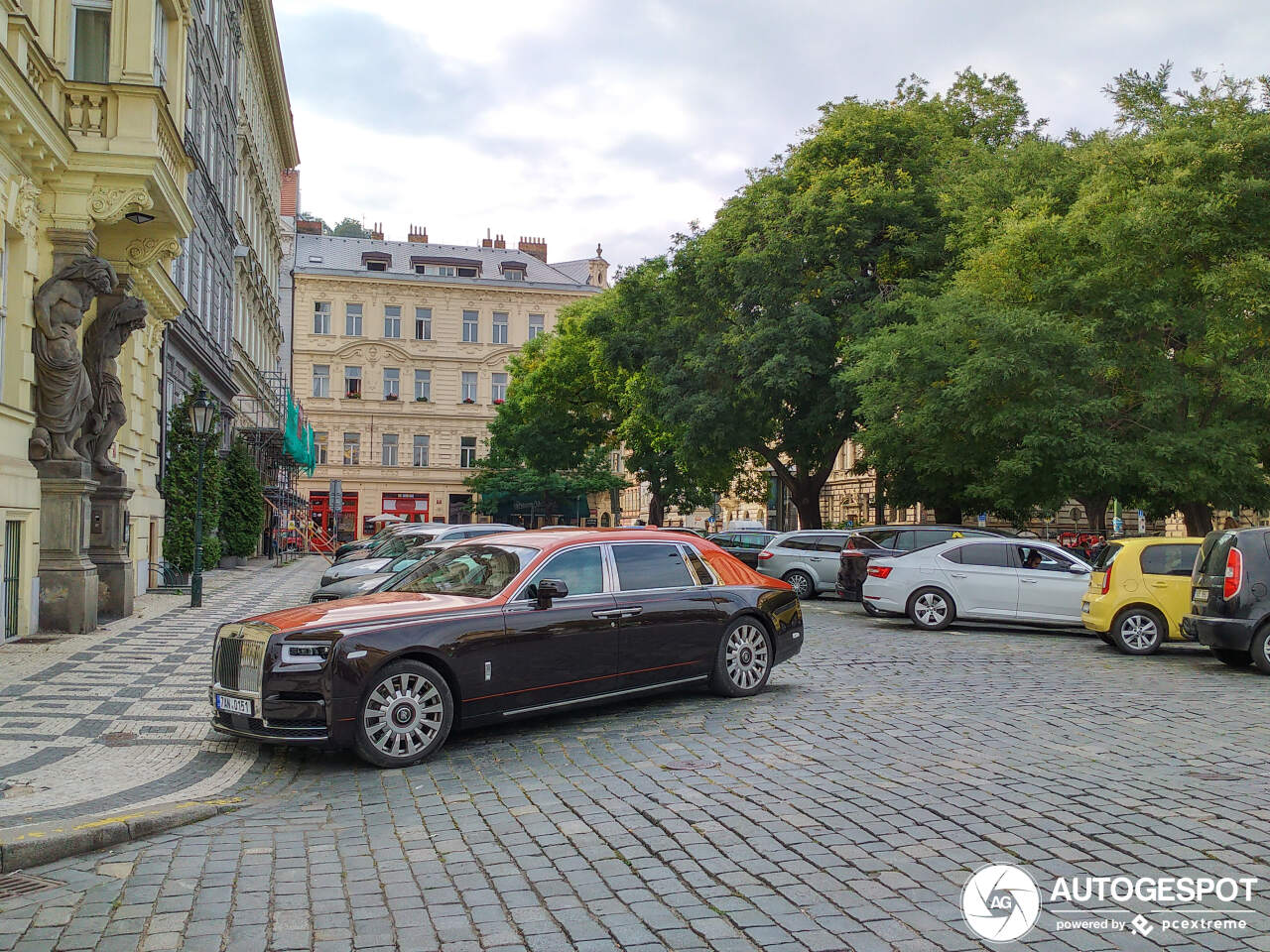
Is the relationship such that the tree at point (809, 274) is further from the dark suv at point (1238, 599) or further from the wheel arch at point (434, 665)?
the wheel arch at point (434, 665)

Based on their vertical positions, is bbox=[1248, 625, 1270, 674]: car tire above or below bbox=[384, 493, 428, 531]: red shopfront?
below

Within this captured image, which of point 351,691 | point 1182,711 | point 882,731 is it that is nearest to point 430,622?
point 351,691

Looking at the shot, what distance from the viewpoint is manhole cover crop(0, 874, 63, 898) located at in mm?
5109

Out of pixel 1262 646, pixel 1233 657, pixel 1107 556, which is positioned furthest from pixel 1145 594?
pixel 1262 646

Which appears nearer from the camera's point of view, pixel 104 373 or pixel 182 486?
pixel 104 373

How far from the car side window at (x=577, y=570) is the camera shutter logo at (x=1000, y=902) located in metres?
4.39

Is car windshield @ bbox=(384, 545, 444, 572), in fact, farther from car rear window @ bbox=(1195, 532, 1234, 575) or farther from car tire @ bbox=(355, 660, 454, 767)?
car rear window @ bbox=(1195, 532, 1234, 575)

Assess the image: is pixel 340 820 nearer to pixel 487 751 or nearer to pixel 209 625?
pixel 487 751

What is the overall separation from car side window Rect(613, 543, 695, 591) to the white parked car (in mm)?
9161

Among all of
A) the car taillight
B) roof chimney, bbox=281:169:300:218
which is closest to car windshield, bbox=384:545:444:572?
the car taillight

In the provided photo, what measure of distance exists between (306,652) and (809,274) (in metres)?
26.7

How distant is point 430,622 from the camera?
7.94 m

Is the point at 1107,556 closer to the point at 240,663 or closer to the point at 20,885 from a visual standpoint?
the point at 240,663

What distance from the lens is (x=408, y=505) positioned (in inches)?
2746
